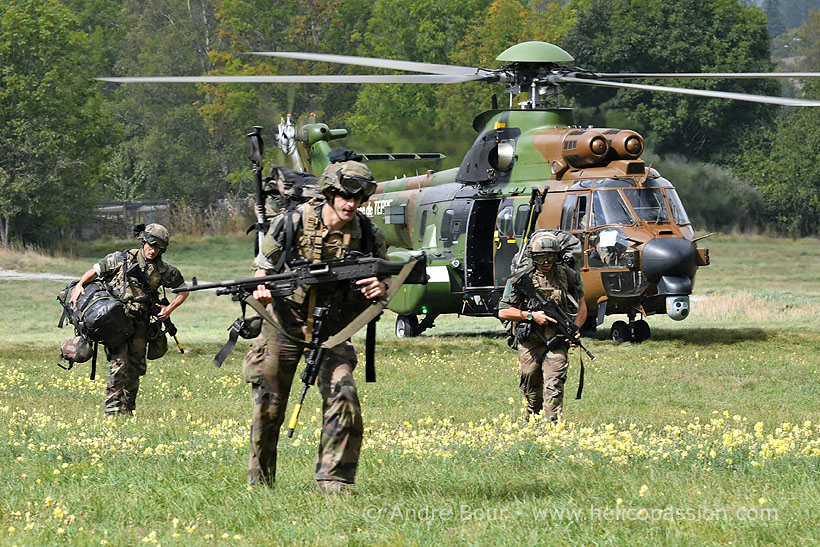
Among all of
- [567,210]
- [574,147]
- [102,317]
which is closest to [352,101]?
[574,147]

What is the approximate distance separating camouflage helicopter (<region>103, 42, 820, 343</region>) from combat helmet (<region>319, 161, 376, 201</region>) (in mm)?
9518

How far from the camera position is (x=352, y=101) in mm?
68500

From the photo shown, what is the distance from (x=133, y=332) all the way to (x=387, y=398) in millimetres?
3790

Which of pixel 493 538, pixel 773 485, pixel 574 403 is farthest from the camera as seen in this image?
pixel 574 403

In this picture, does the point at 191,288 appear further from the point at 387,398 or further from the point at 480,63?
the point at 480,63

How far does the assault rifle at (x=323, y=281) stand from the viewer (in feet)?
25.3

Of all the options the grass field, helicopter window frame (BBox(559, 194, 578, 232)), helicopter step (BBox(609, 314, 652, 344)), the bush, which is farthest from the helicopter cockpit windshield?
the bush

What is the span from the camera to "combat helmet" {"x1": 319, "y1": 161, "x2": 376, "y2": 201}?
7645mm

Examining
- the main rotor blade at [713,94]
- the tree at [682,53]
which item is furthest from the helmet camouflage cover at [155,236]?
the tree at [682,53]

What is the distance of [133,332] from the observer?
12.5 metres

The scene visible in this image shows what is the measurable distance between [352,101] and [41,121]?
20831 mm

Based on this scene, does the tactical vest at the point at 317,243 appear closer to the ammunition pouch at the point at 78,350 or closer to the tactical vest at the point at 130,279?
the tactical vest at the point at 130,279

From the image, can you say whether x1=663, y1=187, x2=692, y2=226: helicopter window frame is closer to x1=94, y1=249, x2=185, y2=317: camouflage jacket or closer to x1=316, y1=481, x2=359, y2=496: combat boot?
x1=94, y1=249, x2=185, y2=317: camouflage jacket

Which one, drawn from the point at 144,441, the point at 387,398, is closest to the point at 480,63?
the point at 387,398
